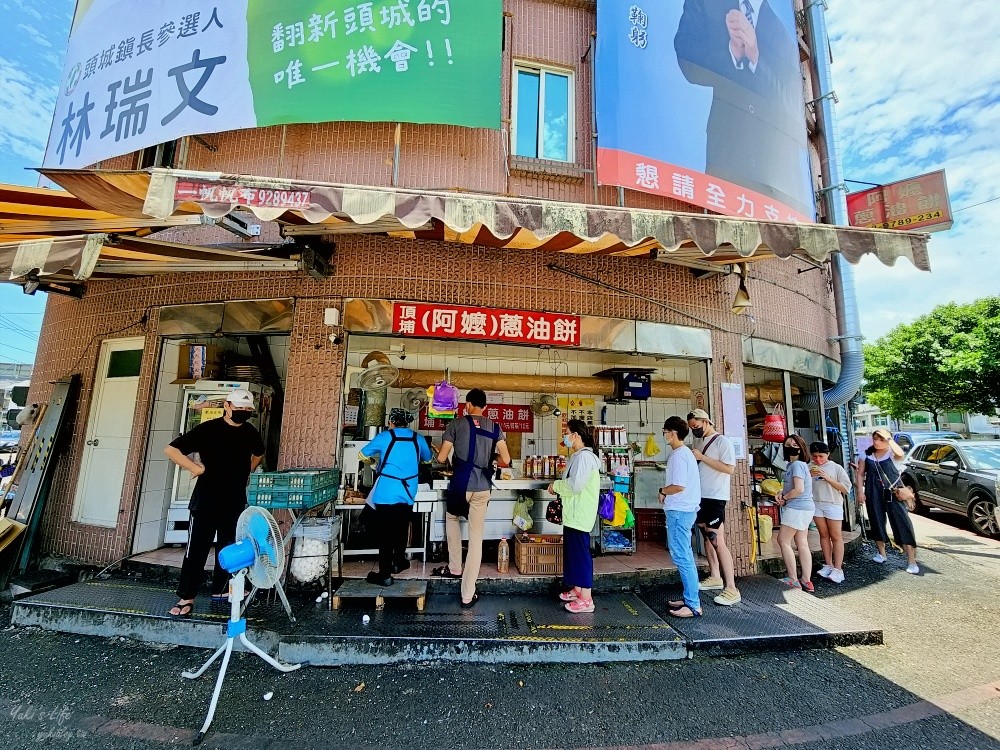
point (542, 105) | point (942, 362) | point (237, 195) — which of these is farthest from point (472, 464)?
point (942, 362)

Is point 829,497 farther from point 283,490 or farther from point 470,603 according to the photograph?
point 283,490

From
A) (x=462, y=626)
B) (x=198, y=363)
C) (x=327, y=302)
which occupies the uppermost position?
(x=327, y=302)

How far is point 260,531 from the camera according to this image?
11.4 feet

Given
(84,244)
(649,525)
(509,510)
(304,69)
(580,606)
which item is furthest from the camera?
(649,525)

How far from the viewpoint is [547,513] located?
6.16 metres

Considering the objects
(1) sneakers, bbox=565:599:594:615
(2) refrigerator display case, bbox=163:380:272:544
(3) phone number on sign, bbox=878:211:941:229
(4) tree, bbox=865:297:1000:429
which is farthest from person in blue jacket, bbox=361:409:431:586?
(4) tree, bbox=865:297:1000:429

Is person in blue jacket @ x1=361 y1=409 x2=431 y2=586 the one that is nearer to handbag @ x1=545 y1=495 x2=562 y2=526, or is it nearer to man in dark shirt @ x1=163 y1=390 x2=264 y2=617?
man in dark shirt @ x1=163 y1=390 x2=264 y2=617

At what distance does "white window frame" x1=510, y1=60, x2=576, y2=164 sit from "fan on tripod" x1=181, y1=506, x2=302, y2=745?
18.0 ft

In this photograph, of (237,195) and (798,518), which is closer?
(237,195)

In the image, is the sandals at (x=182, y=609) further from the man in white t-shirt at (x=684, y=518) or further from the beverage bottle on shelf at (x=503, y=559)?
the man in white t-shirt at (x=684, y=518)

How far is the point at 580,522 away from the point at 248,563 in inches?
121

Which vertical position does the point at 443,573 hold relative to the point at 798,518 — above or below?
below

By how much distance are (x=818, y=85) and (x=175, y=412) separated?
1374 cm

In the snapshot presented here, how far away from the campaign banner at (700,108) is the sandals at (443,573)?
539cm
